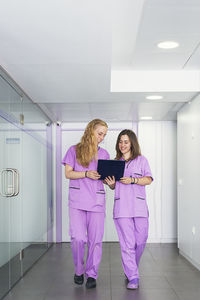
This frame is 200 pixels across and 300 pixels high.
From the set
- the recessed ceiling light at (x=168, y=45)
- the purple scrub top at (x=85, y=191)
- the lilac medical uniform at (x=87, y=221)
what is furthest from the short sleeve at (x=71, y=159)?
the recessed ceiling light at (x=168, y=45)

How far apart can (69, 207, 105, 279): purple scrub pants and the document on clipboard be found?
1.23ft

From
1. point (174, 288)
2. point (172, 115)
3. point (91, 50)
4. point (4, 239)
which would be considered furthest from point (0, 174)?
point (172, 115)

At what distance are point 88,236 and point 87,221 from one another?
0.43ft

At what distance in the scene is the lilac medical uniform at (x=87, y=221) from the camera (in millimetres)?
→ 4117

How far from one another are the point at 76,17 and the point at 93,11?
127mm

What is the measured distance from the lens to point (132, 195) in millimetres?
4207

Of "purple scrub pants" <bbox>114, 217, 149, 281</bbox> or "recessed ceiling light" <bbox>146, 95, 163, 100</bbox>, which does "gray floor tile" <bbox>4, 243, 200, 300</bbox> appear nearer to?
"purple scrub pants" <bbox>114, 217, 149, 281</bbox>

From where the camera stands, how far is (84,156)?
418 centimetres

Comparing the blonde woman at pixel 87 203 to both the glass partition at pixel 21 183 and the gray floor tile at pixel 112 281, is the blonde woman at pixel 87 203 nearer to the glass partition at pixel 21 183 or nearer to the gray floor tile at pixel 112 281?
the gray floor tile at pixel 112 281

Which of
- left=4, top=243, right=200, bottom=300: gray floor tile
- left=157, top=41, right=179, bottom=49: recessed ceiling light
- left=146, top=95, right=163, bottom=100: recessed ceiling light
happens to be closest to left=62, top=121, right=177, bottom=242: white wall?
left=4, top=243, right=200, bottom=300: gray floor tile

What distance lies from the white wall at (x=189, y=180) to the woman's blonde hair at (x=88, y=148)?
1411 millimetres

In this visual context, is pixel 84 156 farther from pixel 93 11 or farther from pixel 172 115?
pixel 172 115

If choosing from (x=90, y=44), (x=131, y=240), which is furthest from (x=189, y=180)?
(x=90, y=44)

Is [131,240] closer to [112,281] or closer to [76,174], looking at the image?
[112,281]
